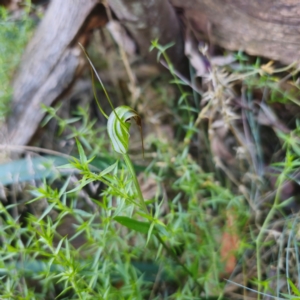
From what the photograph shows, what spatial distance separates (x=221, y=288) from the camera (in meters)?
0.95

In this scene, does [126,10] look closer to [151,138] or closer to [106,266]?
[151,138]

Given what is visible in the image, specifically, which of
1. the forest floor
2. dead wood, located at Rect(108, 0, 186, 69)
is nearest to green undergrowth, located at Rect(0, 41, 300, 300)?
the forest floor

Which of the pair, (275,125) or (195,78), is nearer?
(275,125)

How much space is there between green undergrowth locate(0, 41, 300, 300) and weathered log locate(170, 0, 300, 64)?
2.0 inches

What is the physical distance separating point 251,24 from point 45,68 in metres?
0.56

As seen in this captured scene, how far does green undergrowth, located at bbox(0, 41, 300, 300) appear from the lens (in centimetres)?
89

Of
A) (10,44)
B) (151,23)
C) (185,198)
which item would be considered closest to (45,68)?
(10,44)

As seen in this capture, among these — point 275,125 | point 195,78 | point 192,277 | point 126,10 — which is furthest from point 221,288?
point 126,10

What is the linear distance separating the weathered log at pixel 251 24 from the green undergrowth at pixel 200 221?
2.0 inches

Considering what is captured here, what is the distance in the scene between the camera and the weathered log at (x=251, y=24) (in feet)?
3.02

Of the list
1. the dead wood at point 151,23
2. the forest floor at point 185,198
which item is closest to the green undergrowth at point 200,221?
the forest floor at point 185,198

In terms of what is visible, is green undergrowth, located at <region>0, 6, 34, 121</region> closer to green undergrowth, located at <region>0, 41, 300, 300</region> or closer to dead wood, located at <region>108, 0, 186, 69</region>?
green undergrowth, located at <region>0, 41, 300, 300</region>

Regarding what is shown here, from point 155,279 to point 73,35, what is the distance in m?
0.66

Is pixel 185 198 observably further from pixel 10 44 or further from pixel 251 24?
pixel 10 44
